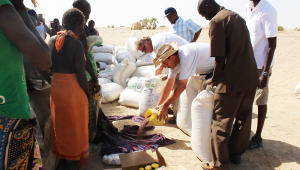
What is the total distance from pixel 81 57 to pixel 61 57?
172mm

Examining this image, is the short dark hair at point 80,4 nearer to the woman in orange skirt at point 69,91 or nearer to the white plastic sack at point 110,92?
the woman in orange skirt at point 69,91

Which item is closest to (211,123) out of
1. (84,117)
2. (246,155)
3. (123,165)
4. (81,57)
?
(246,155)

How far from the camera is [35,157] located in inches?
57.7

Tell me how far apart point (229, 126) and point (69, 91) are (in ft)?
5.08

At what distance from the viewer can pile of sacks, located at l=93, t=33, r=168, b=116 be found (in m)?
3.72

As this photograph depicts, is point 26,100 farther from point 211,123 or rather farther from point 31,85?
point 211,123

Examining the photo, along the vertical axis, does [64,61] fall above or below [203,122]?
above

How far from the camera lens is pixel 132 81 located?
4.47 metres

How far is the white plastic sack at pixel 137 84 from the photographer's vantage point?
4.30 meters

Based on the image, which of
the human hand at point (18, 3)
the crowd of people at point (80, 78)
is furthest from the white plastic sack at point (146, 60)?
the human hand at point (18, 3)

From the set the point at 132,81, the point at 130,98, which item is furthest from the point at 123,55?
the point at 130,98

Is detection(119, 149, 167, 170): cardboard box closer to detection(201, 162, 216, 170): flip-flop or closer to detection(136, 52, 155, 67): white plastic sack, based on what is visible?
detection(201, 162, 216, 170): flip-flop

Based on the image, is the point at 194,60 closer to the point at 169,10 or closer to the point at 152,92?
the point at 152,92

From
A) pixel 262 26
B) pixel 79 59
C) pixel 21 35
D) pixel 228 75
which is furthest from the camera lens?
pixel 262 26
